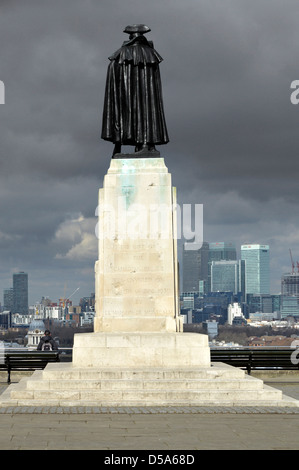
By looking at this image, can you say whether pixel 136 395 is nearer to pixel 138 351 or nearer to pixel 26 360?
pixel 138 351

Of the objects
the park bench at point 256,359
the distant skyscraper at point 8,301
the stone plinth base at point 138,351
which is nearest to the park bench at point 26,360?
the park bench at point 256,359

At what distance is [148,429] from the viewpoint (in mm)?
13406

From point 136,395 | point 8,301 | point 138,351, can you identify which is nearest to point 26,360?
point 138,351

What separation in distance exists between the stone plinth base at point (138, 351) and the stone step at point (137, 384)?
3.72ft

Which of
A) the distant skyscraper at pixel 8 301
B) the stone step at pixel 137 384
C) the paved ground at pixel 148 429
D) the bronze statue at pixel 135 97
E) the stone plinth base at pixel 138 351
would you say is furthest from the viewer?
the distant skyscraper at pixel 8 301

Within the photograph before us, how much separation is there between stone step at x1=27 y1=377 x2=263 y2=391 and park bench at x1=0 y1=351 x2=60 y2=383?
6.34 metres

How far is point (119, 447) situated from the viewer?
1178cm

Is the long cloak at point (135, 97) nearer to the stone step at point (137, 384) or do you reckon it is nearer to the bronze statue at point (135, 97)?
the bronze statue at point (135, 97)

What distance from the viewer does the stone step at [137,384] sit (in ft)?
54.8

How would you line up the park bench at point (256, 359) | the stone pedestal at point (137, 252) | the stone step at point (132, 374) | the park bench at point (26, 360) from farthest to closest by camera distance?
the park bench at point (256, 359)
the park bench at point (26, 360)
the stone pedestal at point (137, 252)
the stone step at point (132, 374)

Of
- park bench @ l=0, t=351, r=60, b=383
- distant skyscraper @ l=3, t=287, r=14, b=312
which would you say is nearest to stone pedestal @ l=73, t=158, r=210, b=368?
park bench @ l=0, t=351, r=60, b=383
